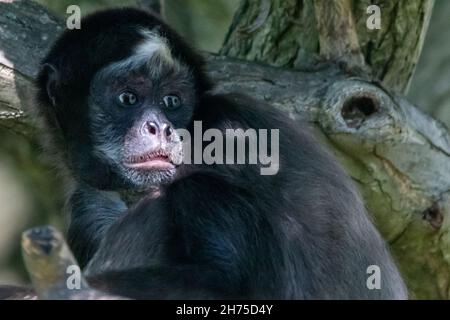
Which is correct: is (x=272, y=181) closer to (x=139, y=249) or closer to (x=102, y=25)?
(x=139, y=249)

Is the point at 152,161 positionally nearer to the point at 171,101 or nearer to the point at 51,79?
the point at 171,101

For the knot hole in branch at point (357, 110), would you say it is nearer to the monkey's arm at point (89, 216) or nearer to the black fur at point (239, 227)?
the black fur at point (239, 227)

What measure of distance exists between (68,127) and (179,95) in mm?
849

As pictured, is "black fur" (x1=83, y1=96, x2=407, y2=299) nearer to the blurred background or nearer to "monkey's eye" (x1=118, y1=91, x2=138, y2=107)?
"monkey's eye" (x1=118, y1=91, x2=138, y2=107)

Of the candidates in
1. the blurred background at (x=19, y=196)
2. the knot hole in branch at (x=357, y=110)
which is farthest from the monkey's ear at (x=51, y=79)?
the blurred background at (x=19, y=196)

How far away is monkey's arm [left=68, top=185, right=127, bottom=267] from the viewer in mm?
8617

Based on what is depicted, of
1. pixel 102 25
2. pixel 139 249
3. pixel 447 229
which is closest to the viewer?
pixel 139 249

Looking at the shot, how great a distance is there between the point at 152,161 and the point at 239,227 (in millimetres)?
912

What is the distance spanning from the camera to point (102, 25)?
7.49 meters

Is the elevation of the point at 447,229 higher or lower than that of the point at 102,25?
lower

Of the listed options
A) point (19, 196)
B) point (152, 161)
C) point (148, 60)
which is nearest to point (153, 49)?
point (148, 60)

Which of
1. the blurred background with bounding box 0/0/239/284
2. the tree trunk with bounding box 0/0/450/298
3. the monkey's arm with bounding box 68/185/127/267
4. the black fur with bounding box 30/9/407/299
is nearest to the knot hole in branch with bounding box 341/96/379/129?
the tree trunk with bounding box 0/0/450/298
